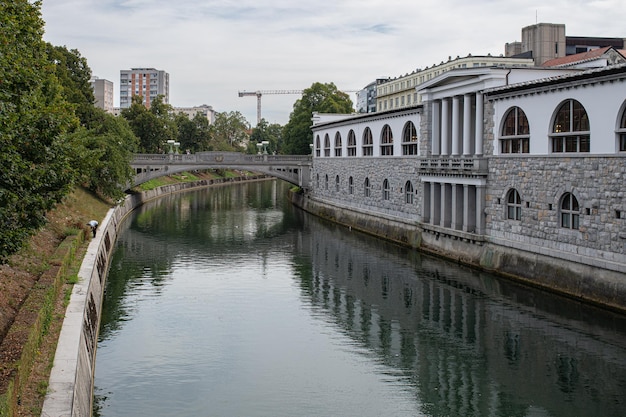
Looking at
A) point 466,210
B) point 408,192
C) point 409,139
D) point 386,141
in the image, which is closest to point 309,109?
point 386,141

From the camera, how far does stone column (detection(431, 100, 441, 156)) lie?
43500 millimetres

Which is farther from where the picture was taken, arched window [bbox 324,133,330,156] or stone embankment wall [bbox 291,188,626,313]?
arched window [bbox 324,133,330,156]

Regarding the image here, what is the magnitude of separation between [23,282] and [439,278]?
750 inches

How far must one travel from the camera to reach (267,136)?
174625 mm

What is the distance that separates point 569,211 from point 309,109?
63.1 m

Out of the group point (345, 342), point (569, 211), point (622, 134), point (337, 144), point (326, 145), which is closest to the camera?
point (345, 342)

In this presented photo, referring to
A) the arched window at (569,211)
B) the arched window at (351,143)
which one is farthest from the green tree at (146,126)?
the arched window at (569,211)

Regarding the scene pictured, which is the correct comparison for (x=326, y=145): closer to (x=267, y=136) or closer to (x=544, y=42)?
(x=544, y=42)

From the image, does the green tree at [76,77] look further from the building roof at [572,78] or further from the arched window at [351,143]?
the building roof at [572,78]

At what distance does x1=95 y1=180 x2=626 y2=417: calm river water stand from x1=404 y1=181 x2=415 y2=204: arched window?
630 cm

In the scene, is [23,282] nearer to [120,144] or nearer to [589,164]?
[589,164]

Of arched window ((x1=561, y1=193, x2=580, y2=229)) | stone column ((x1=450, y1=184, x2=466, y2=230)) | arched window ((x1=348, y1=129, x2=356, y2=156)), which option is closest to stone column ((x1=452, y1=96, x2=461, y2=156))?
stone column ((x1=450, y1=184, x2=466, y2=230))

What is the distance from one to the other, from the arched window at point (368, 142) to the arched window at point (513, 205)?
2173cm

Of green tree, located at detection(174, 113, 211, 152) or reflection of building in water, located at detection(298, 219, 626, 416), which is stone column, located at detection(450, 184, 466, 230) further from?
green tree, located at detection(174, 113, 211, 152)
